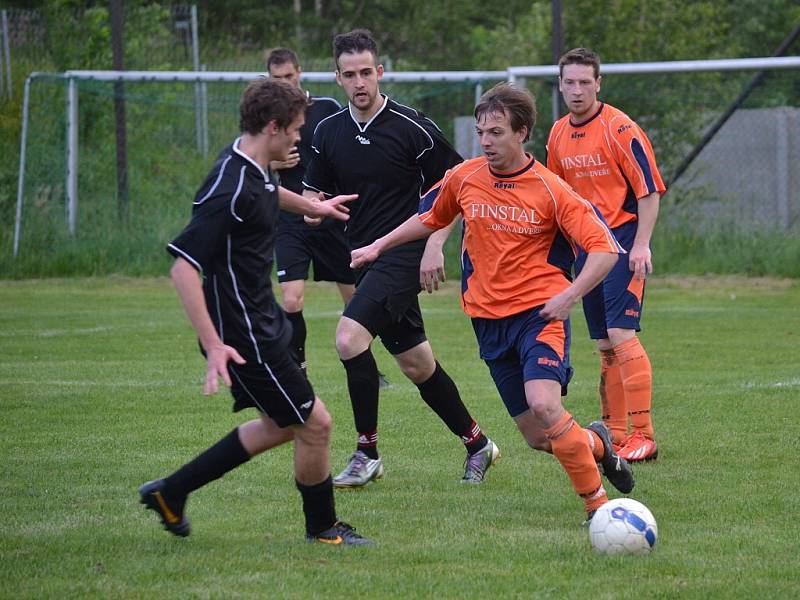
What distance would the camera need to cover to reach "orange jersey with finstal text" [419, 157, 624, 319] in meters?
5.31

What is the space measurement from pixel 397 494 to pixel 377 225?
148 cm

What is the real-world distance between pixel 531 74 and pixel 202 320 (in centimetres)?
1117

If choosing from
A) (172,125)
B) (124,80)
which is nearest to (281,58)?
(124,80)

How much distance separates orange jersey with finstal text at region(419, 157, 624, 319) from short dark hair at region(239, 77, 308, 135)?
3.56ft

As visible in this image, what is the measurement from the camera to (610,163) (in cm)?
664

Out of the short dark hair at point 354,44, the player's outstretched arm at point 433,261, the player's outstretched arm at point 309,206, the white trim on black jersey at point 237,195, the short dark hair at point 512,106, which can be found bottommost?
the player's outstretched arm at point 433,261

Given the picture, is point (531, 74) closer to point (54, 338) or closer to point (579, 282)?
point (54, 338)

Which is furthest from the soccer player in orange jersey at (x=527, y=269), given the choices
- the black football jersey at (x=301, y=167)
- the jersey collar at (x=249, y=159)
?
the black football jersey at (x=301, y=167)

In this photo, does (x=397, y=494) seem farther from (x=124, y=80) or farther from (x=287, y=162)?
(x=124, y=80)

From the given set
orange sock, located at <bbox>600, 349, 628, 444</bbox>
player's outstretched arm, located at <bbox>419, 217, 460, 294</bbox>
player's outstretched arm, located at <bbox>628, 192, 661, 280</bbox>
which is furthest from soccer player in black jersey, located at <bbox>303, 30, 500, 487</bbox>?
player's outstretched arm, located at <bbox>628, 192, 661, 280</bbox>

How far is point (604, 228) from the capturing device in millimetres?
5199

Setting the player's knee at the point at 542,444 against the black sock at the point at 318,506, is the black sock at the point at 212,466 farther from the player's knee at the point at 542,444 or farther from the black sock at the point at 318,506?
the player's knee at the point at 542,444

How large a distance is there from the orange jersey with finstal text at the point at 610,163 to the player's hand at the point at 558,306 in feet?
5.28

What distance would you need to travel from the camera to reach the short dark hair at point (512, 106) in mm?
5227
